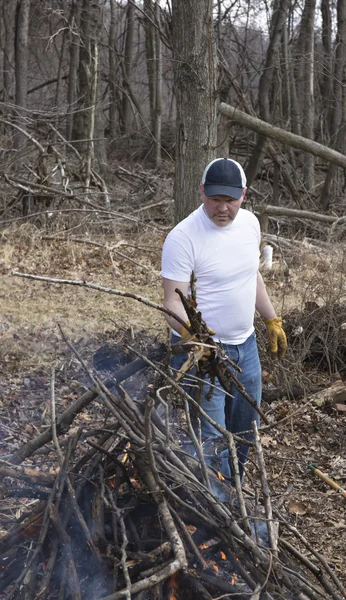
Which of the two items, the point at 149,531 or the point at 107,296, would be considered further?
the point at 107,296

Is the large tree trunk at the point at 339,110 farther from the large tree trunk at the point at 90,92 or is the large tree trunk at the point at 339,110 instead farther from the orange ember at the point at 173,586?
the orange ember at the point at 173,586

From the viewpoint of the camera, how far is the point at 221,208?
383 centimetres

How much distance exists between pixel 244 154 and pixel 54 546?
1378cm

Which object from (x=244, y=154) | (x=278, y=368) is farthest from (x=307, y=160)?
(x=278, y=368)

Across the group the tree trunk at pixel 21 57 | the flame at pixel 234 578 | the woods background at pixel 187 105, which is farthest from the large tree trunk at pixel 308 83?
the flame at pixel 234 578

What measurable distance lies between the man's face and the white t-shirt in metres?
0.04

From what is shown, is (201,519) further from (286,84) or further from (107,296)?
(286,84)

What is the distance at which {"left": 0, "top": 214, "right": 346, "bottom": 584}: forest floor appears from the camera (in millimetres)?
5004

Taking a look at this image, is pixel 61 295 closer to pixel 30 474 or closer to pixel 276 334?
pixel 276 334

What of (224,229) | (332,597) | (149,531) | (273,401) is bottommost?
(273,401)

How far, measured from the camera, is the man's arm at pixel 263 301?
14.4 ft

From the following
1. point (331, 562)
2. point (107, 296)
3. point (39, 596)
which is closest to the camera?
point (39, 596)

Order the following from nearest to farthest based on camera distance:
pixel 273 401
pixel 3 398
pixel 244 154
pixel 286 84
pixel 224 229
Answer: pixel 224 229, pixel 3 398, pixel 273 401, pixel 244 154, pixel 286 84

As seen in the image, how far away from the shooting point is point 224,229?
154 inches
